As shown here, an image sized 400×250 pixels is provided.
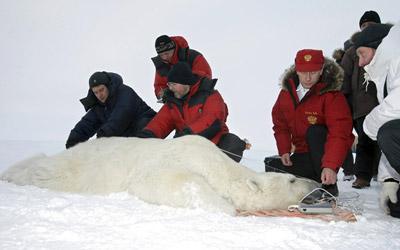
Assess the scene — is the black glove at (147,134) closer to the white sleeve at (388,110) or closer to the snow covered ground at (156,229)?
the snow covered ground at (156,229)

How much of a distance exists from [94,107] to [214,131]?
5.94 ft

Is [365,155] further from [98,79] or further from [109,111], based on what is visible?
[98,79]

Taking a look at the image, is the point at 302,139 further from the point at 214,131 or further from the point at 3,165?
the point at 3,165

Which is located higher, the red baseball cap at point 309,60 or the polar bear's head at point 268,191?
the red baseball cap at point 309,60

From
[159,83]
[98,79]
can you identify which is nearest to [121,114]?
[98,79]

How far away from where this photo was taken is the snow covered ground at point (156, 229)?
256 centimetres

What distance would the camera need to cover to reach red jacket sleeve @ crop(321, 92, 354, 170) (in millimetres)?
4523

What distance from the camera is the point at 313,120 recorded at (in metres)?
5.11

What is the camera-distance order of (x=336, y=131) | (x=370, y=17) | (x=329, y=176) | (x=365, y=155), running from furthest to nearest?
(x=370, y=17), (x=365, y=155), (x=336, y=131), (x=329, y=176)

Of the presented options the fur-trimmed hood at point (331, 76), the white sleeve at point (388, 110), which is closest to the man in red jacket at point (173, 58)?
the fur-trimmed hood at point (331, 76)

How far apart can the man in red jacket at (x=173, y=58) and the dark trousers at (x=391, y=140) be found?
3161 mm

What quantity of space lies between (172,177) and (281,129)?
2.16 metres

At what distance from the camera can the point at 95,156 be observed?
4727 millimetres

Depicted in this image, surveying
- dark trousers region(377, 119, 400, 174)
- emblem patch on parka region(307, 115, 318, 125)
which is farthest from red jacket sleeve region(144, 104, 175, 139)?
dark trousers region(377, 119, 400, 174)
